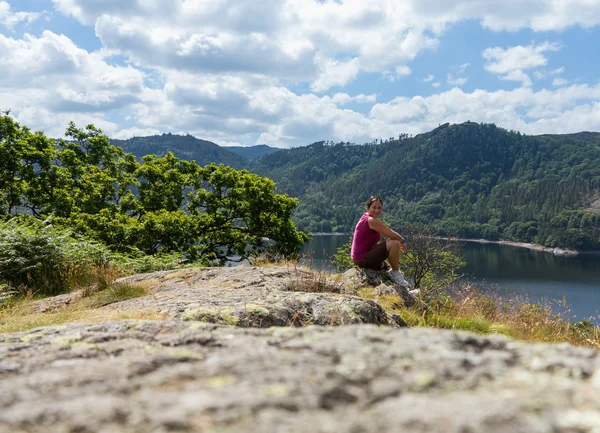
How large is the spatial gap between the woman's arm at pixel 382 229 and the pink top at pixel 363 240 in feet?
0.93

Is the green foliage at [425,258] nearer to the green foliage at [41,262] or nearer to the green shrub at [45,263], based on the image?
the green shrub at [45,263]

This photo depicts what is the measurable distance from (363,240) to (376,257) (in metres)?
0.53

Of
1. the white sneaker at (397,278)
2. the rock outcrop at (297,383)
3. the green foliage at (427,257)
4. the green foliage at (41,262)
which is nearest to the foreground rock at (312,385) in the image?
the rock outcrop at (297,383)

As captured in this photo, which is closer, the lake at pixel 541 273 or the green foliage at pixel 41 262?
the green foliage at pixel 41 262

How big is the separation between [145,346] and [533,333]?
7098mm

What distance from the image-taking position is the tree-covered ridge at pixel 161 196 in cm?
2525

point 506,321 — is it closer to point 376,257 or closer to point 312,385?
point 376,257

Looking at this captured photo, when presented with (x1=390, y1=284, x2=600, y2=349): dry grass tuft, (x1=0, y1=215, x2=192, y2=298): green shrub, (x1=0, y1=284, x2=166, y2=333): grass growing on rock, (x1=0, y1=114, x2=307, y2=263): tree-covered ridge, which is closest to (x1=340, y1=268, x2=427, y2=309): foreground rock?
(x1=390, y1=284, x2=600, y2=349): dry grass tuft

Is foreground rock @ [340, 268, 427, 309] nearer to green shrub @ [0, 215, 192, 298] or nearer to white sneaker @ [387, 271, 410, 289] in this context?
white sneaker @ [387, 271, 410, 289]

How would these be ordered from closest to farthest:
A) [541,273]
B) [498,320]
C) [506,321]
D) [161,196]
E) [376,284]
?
[506,321]
[498,320]
[376,284]
[161,196]
[541,273]

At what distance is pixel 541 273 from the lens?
4825 inches

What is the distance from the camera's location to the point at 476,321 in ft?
25.5

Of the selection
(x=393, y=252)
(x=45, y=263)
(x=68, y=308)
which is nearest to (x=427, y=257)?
(x=393, y=252)

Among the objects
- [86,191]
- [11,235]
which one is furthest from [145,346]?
[86,191]
